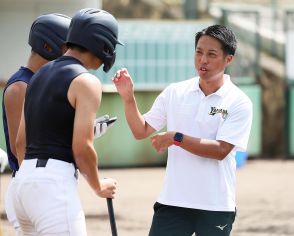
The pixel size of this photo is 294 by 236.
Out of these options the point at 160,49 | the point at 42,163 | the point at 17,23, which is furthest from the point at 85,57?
the point at 160,49

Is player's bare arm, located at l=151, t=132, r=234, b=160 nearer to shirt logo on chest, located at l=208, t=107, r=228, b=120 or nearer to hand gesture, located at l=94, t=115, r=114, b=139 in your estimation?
shirt logo on chest, located at l=208, t=107, r=228, b=120

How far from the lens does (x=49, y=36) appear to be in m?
5.49

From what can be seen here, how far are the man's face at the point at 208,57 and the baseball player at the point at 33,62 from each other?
69 centimetres

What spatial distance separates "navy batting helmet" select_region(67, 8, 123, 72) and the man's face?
0.69 meters

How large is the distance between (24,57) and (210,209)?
6995 mm

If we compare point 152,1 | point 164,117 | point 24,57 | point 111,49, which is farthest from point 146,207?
point 152,1

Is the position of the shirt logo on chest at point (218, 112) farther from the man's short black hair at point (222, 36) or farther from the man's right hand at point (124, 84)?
the man's right hand at point (124, 84)

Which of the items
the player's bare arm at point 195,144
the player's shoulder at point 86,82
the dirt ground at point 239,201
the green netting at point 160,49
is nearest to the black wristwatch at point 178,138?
the player's bare arm at point 195,144

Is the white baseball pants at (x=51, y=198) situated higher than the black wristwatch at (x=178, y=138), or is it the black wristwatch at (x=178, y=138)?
the black wristwatch at (x=178, y=138)

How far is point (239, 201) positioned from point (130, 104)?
613 cm

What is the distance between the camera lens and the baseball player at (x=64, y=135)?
448 centimetres

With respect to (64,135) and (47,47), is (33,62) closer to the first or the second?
(47,47)

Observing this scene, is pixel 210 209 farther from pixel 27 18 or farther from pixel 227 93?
pixel 27 18

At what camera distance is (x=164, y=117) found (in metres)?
5.51
